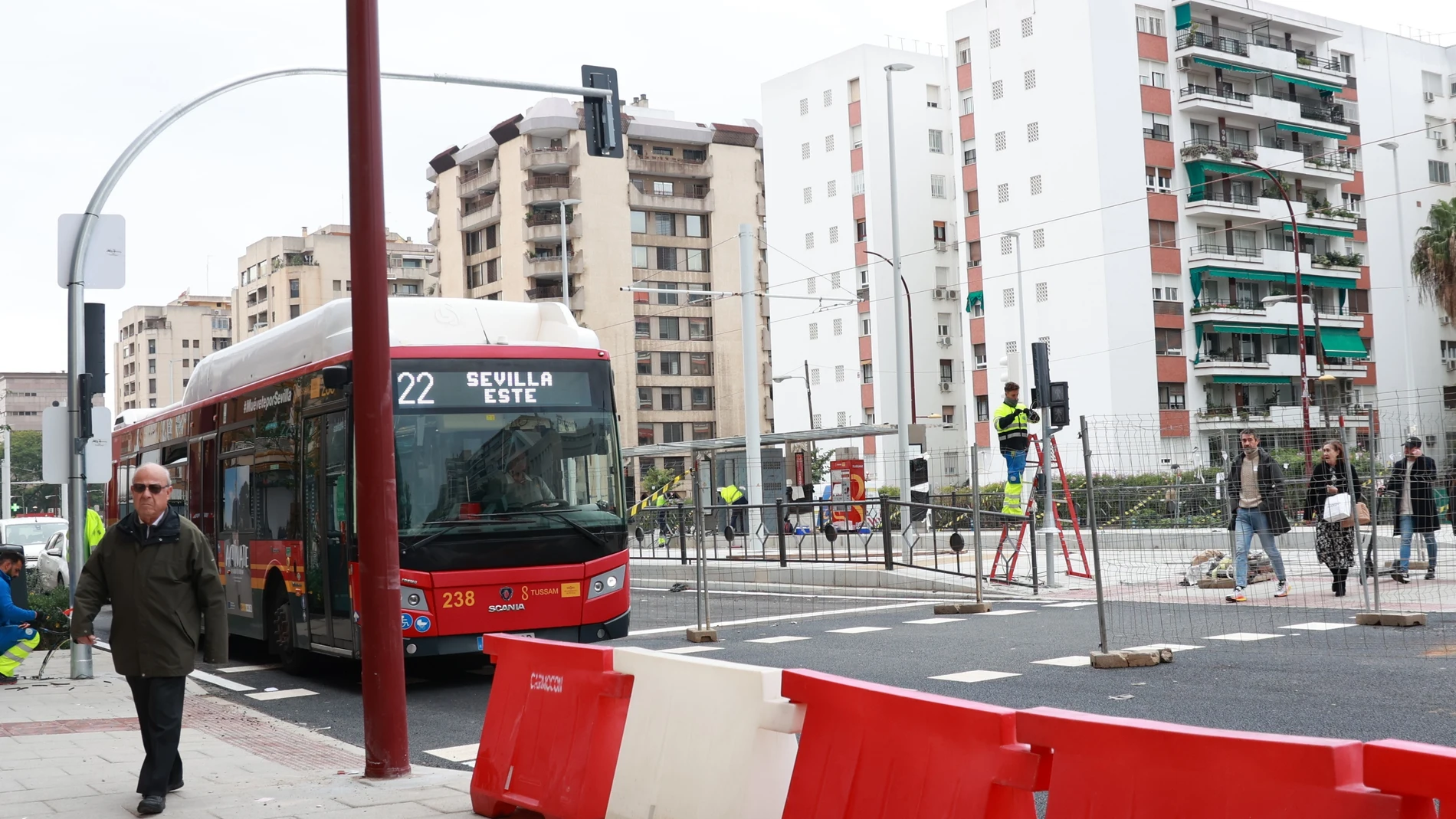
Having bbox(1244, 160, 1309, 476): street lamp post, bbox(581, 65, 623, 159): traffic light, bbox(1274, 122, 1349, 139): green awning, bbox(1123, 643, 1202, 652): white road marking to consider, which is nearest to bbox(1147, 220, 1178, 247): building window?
bbox(1244, 160, 1309, 476): street lamp post

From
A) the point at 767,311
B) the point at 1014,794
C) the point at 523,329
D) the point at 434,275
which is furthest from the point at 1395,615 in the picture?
the point at 434,275

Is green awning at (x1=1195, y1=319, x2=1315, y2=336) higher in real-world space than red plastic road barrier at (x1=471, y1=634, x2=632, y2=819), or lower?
higher

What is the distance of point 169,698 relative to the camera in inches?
286

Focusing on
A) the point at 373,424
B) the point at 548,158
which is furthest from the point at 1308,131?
the point at 373,424

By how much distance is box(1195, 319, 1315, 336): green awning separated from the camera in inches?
2373

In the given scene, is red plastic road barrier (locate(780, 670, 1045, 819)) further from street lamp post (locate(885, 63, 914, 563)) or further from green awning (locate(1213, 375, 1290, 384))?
green awning (locate(1213, 375, 1290, 384))

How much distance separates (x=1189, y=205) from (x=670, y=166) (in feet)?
121

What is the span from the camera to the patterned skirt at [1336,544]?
1475 cm

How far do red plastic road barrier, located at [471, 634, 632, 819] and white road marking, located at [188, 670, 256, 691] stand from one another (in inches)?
270

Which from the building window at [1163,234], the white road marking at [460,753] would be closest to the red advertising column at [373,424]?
the white road marking at [460,753]

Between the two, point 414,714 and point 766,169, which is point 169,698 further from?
point 766,169

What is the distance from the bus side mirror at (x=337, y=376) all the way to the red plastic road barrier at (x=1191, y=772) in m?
8.82

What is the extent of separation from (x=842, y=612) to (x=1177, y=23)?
49.9 meters

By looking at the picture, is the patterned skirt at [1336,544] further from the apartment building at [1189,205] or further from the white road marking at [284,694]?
the apartment building at [1189,205]
